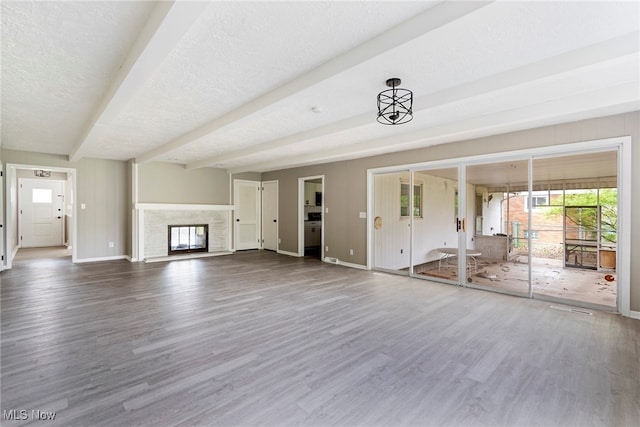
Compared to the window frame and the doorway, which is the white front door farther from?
the window frame

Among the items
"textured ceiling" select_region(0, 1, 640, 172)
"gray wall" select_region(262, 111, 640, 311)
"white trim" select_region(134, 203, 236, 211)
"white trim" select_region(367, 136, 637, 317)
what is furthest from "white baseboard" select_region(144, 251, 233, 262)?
"white trim" select_region(367, 136, 637, 317)

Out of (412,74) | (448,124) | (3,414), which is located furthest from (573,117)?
(3,414)

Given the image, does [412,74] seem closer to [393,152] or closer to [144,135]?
[393,152]

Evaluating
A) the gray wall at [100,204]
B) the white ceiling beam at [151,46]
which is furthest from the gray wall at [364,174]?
the white ceiling beam at [151,46]

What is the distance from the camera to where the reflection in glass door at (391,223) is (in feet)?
21.1

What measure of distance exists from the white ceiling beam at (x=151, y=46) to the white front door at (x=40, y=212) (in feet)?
29.7

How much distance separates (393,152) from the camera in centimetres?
588

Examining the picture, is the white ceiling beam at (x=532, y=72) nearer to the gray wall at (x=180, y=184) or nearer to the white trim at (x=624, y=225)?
the white trim at (x=624, y=225)

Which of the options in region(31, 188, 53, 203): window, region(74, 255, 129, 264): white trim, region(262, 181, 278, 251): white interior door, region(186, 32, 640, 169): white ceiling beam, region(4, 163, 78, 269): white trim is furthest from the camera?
region(31, 188, 53, 203): window

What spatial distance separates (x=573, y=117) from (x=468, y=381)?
343 cm

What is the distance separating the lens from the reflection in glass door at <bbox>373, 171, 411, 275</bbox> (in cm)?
642

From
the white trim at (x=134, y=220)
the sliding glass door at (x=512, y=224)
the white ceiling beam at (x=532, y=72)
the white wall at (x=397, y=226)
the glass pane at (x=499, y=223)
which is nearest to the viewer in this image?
the white ceiling beam at (x=532, y=72)

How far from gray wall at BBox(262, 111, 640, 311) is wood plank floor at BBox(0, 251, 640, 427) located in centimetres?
183

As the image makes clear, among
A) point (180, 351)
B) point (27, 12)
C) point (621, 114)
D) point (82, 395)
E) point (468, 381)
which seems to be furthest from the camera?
point (621, 114)
